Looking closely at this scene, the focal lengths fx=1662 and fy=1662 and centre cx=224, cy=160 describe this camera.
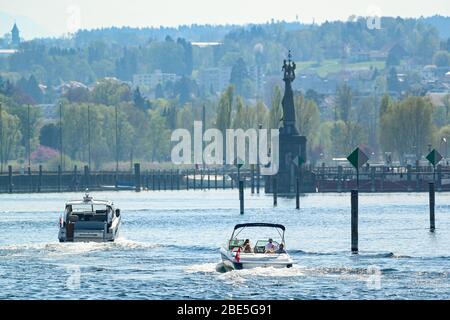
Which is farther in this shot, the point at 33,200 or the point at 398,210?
the point at 33,200

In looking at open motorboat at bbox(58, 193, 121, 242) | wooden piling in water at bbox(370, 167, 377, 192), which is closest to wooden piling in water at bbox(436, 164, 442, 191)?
wooden piling in water at bbox(370, 167, 377, 192)

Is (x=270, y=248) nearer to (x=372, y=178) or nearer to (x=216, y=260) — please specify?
(x=216, y=260)

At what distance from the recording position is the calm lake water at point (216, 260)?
6662cm

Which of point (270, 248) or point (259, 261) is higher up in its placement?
point (270, 248)

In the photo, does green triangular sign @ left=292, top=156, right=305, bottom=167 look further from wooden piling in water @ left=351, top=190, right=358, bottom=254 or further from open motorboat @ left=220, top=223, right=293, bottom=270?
open motorboat @ left=220, top=223, right=293, bottom=270

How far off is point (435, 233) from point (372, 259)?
77.4 ft

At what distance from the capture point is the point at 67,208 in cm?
9106

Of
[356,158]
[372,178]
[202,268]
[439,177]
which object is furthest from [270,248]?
[372,178]

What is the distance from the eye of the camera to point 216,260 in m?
81.9

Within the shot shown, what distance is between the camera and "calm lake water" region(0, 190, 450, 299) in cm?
6662

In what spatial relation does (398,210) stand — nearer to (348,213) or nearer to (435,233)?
(348,213)

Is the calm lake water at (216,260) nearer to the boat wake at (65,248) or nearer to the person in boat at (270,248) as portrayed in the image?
the boat wake at (65,248)

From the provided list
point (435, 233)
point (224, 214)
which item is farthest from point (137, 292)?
point (224, 214)

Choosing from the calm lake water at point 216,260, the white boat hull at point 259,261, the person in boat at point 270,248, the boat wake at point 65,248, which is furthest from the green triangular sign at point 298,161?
the white boat hull at point 259,261
